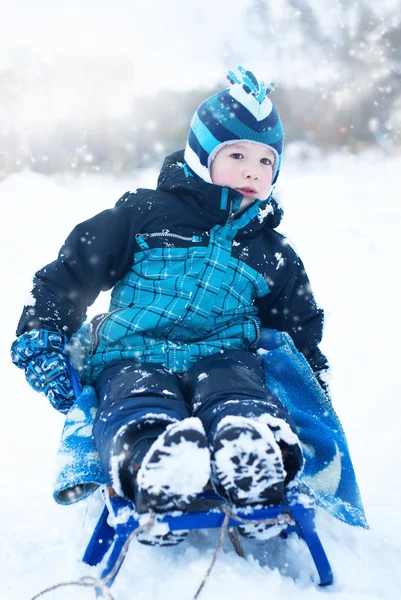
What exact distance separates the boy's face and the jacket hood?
0.18 ft

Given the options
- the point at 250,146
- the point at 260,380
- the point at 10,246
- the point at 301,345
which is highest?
the point at 10,246

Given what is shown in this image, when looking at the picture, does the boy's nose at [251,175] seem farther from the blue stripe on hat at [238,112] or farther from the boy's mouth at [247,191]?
the blue stripe on hat at [238,112]

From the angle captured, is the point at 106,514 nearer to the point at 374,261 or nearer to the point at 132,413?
the point at 132,413

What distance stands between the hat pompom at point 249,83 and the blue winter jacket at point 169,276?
414mm

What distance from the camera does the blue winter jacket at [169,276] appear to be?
177 cm

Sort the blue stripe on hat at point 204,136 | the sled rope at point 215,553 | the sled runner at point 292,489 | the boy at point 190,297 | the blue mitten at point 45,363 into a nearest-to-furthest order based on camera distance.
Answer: the sled rope at point 215,553 → the sled runner at point 292,489 → the boy at point 190,297 → the blue mitten at point 45,363 → the blue stripe on hat at point 204,136

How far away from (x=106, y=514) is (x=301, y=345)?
0.97 meters

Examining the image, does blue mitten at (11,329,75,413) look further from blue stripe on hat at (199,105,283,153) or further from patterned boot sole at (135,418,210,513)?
blue stripe on hat at (199,105,283,153)

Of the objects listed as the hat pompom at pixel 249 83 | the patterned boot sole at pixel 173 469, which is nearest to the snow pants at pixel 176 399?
the patterned boot sole at pixel 173 469

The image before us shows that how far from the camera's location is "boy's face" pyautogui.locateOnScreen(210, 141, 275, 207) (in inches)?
77.2

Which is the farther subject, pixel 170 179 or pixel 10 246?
pixel 10 246

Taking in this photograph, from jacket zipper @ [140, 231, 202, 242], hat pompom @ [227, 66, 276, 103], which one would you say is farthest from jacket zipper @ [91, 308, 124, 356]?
hat pompom @ [227, 66, 276, 103]

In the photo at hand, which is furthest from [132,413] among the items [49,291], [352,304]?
[352,304]

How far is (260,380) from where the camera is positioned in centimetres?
173
